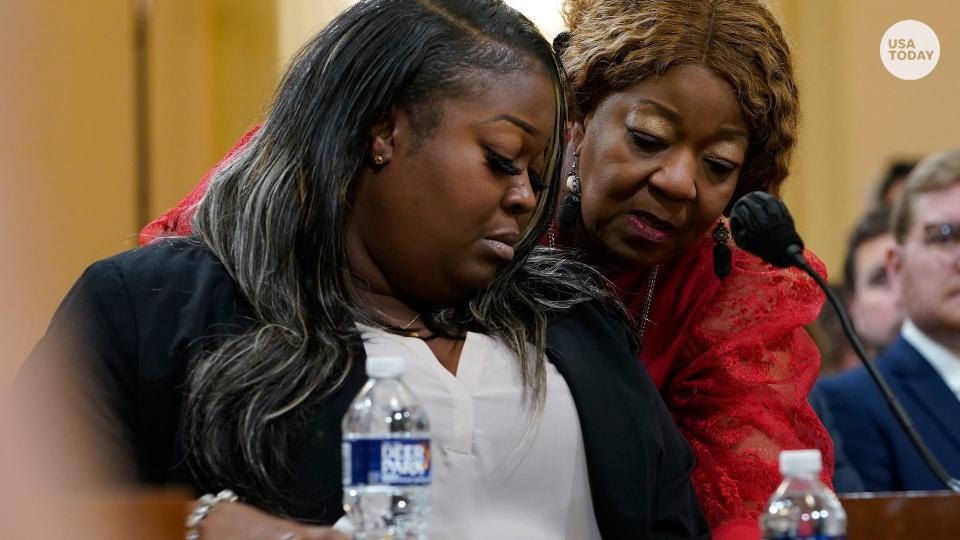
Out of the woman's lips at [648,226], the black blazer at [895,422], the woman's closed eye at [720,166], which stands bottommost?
the black blazer at [895,422]

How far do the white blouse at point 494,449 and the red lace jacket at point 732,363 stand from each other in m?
0.33

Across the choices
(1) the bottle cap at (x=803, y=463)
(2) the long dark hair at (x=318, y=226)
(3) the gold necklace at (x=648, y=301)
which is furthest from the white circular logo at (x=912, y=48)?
(1) the bottle cap at (x=803, y=463)

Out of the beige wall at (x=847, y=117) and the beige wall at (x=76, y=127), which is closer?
the beige wall at (x=76, y=127)

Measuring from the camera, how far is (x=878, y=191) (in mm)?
4148

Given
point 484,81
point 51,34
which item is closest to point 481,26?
point 484,81

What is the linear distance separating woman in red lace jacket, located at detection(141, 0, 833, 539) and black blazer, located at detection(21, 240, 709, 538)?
0.23 m

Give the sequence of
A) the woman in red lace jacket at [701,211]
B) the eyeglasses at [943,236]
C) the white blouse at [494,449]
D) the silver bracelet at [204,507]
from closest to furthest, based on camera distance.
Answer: the silver bracelet at [204,507] → the white blouse at [494,449] → the woman in red lace jacket at [701,211] → the eyeglasses at [943,236]

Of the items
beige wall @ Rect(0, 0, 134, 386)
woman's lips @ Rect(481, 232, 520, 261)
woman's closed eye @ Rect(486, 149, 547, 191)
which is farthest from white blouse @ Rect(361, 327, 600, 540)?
beige wall @ Rect(0, 0, 134, 386)

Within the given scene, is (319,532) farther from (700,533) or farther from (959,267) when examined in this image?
(959,267)

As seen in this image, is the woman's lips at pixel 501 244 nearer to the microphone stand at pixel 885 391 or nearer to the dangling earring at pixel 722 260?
the microphone stand at pixel 885 391

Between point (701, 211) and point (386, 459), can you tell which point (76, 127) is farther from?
point (386, 459)

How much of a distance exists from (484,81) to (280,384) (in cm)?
46

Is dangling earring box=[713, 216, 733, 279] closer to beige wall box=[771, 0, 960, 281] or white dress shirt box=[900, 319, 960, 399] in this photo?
white dress shirt box=[900, 319, 960, 399]

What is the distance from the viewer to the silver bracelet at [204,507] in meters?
1.46
